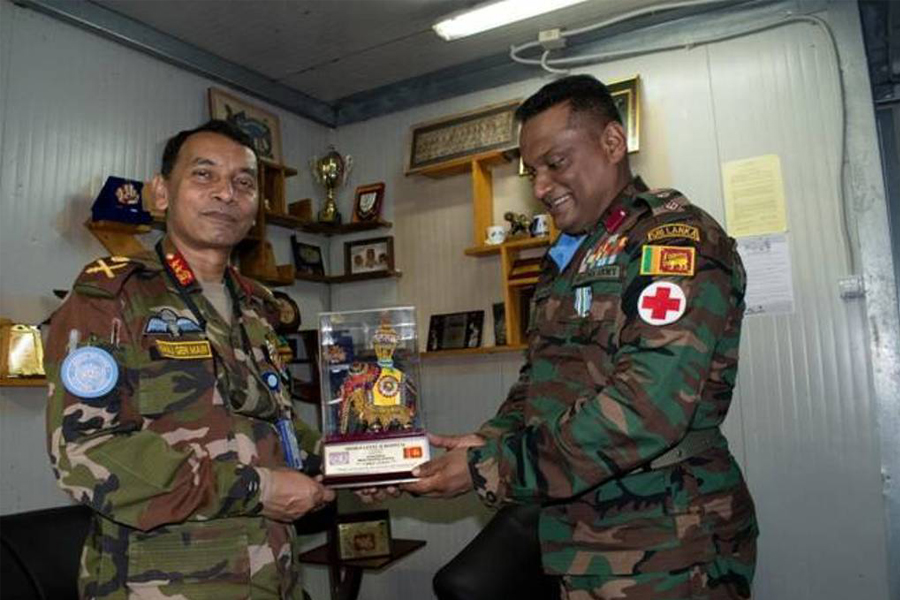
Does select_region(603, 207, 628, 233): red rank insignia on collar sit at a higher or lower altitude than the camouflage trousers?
higher

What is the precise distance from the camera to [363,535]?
122 inches

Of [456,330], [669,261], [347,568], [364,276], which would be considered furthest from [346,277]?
[669,261]

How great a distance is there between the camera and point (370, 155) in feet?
12.5

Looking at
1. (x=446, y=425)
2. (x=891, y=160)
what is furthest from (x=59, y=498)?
(x=891, y=160)

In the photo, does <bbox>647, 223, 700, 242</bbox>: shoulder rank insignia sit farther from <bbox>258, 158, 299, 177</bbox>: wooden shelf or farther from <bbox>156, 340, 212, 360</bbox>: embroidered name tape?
<bbox>258, 158, 299, 177</bbox>: wooden shelf

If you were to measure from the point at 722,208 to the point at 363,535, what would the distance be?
2077 millimetres

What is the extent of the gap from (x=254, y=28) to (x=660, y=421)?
2505mm

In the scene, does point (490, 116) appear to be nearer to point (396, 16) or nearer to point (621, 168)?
point (396, 16)

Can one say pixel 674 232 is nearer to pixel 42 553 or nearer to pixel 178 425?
pixel 178 425

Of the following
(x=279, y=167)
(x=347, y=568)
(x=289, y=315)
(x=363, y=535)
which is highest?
(x=279, y=167)

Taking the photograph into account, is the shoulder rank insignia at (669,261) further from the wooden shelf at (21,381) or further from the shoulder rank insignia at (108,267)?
the wooden shelf at (21,381)

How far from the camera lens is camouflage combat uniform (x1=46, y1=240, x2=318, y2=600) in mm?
1333

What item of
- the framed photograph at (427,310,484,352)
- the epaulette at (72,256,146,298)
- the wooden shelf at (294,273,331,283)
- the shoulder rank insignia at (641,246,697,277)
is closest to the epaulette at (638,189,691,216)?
the shoulder rank insignia at (641,246,697,277)

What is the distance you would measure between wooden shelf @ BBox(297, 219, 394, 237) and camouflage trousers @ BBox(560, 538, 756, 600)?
2.48 meters
